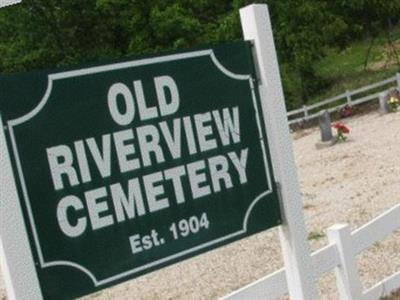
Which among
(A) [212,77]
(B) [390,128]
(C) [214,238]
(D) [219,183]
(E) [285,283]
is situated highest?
(A) [212,77]

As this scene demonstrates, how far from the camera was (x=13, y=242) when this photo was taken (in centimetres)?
320

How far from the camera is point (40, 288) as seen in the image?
3.27 meters

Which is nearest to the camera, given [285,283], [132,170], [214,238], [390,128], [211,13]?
[132,170]

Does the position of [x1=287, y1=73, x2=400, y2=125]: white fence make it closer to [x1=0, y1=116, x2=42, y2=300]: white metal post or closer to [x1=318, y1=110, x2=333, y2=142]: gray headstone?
[x1=318, y1=110, x2=333, y2=142]: gray headstone

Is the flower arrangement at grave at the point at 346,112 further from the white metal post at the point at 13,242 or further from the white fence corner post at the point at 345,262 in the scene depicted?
the white metal post at the point at 13,242

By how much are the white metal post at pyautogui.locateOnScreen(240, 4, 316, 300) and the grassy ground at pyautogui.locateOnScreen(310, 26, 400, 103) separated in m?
28.3

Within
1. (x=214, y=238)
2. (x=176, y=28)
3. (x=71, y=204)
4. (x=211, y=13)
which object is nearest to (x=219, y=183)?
(x=214, y=238)

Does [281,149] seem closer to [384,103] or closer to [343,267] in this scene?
[343,267]

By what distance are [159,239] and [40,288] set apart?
2.30ft

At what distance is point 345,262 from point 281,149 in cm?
142

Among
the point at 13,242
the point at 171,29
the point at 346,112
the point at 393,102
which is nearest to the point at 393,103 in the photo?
the point at 393,102

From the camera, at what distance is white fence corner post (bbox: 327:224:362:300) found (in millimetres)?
5242

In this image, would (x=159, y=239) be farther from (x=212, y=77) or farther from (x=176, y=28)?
(x=176, y=28)

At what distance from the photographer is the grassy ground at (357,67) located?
32.8 meters
